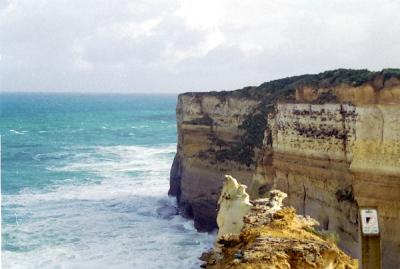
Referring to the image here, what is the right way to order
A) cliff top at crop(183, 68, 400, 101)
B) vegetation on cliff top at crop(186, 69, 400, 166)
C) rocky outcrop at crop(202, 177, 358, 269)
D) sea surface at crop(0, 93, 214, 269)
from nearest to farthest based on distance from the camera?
rocky outcrop at crop(202, 177, 358, 269) → cliff top at crop(183, 68, 400, 101) → vegetation on cliff top at crop(186, 69, 400, 166) → sea surface at crop(0, 93, 214, 269)

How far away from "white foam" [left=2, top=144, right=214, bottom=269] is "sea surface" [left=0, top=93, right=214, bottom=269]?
0.04m

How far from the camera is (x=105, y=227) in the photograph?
1238 inches

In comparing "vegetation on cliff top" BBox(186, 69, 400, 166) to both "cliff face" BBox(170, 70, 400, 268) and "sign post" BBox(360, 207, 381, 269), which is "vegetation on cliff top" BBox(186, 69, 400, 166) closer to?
"cliff face" BBox(170, 70, 400, 268)

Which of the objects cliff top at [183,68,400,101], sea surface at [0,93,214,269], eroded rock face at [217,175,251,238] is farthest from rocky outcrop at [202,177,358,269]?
sea surface at [0,93,214,269]

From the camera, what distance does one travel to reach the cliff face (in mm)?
19859

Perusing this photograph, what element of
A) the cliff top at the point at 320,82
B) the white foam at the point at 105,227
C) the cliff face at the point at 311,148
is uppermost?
the cliff top at the point at 320,82

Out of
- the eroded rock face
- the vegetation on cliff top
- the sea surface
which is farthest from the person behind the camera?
the sea surface

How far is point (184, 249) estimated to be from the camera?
2789 centimetres

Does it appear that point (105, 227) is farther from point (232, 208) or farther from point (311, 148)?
point (232, 208)

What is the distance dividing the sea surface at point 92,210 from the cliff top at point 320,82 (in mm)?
7720

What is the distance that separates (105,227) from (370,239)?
24.7 m

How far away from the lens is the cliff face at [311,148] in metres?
19.9

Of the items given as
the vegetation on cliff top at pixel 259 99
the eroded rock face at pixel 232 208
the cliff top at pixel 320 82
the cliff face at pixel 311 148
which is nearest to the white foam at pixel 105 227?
the cliff face at pixel 311 148

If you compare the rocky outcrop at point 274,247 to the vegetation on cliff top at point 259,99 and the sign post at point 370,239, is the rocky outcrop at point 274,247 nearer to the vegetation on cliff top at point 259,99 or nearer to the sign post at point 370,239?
the sign post at point 370,239
